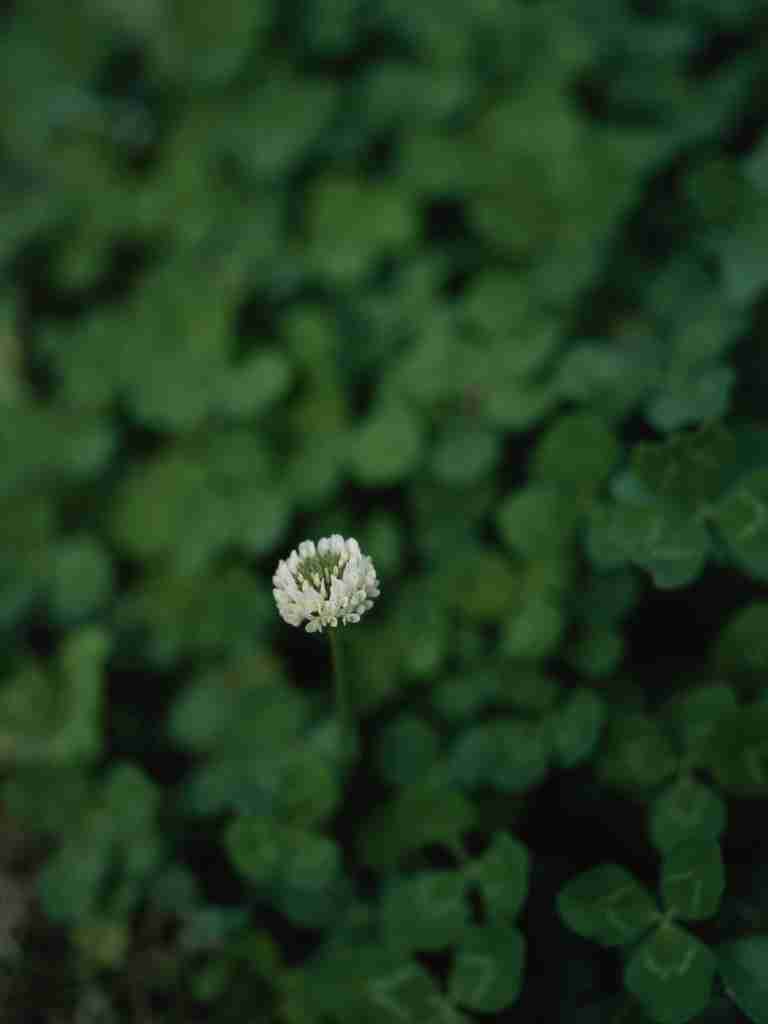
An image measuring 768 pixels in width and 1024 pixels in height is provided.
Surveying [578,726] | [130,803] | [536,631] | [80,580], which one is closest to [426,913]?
[578,726]

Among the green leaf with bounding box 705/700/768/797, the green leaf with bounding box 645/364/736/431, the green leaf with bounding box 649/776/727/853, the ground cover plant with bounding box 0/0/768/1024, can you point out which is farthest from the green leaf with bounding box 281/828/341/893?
the green leaf with bounding box 645/364/736/431

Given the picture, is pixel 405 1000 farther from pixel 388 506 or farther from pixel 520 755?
pixel 388 506

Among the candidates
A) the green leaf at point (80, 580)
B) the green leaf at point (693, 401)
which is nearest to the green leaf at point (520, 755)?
the green leaf at point (693, 401)

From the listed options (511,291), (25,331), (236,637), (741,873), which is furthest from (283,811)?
(25,331)

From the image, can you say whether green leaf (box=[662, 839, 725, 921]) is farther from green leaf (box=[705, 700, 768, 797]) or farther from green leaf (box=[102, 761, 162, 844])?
green leaf (box=[102, 761, 162, 844])

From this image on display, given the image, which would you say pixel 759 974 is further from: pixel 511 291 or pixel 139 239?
pixel 139 239

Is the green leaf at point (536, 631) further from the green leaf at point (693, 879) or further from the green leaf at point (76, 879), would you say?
the green leaf at point (76, 879)
